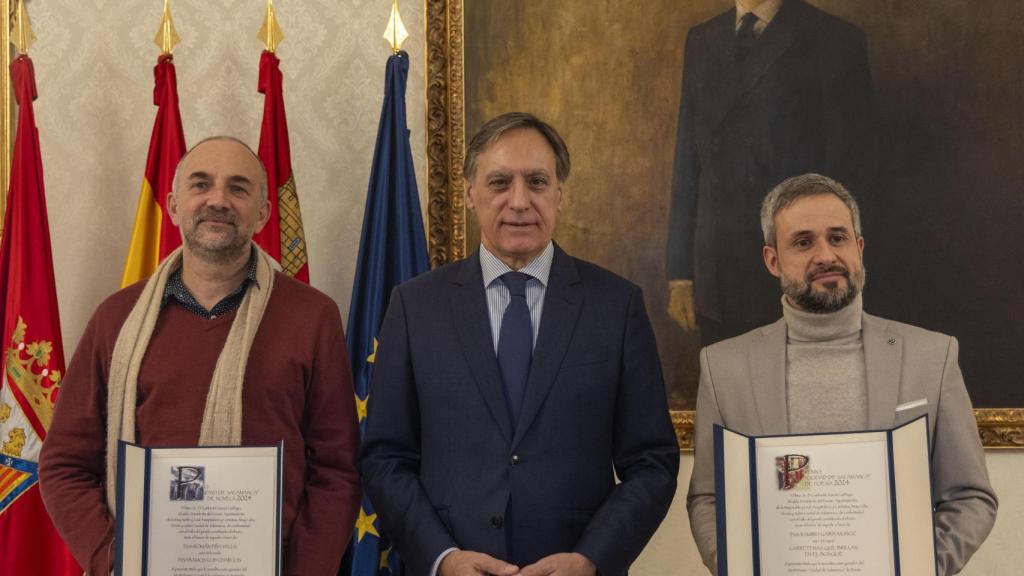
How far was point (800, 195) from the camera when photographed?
9.04 ft

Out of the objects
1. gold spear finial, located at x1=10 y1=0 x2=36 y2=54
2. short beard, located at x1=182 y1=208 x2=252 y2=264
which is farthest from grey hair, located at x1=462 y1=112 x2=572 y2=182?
gold spear finial, located at x1=10 y1=0 x2=36 y2=54

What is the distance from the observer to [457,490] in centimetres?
261

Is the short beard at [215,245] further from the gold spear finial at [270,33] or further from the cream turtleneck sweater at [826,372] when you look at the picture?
the cream turtleneck sweater at [826,372]

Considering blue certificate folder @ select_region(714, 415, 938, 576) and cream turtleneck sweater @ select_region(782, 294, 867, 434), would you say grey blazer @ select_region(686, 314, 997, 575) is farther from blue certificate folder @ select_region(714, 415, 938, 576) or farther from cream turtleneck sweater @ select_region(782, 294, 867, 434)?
blue certificate folder @ select_region(714, 415, 938, 576)

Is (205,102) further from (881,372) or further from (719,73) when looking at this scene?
(881,372)

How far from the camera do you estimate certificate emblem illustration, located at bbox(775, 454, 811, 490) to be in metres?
2.38

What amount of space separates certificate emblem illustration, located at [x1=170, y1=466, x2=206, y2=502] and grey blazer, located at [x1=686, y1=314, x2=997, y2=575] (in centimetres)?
128

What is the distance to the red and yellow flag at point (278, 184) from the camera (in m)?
3.88

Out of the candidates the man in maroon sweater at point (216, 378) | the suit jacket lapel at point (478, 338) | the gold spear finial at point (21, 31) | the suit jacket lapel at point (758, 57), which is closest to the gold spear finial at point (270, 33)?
the gold spear finial at point (21, 31)

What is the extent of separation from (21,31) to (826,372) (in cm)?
310

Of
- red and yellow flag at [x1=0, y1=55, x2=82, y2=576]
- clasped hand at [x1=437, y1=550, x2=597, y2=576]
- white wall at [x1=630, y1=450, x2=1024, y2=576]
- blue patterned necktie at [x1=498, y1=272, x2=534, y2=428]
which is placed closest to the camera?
clasped hand at [x1=437, y1=550, x2=597, y2=576]

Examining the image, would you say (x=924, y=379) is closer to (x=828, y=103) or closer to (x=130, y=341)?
(x=828, y=103)

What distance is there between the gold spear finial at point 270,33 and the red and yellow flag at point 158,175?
36 cm

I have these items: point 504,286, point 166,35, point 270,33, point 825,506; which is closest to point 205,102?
point 166,35
